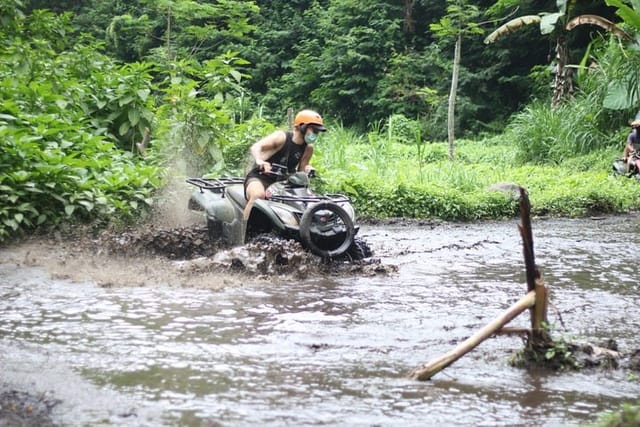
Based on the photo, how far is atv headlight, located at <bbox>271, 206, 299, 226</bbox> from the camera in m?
8.16

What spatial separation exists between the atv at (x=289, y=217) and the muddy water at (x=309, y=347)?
447 millimetres

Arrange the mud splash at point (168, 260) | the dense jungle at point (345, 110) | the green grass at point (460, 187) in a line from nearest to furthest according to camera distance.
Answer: the mud splash at point (168, 260), the dense jungle at point (345, 110), the green grass at point (460, 187)

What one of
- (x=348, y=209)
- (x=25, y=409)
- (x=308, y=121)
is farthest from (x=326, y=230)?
(x=25, y=409)

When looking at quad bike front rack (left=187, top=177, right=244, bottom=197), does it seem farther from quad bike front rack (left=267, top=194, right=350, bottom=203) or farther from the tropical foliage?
the tropical foliage

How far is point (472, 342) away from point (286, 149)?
4.85 m

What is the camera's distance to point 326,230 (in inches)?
319

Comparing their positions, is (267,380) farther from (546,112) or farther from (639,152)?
(546,112)

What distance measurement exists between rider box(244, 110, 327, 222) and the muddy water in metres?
1.43

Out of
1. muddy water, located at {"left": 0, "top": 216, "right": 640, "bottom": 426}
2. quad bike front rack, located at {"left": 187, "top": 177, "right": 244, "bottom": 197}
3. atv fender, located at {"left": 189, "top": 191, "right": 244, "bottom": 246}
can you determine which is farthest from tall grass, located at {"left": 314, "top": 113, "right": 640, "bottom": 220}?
atv fender, located at {"left": 189, "top": 191, "right": 244, "bottom": 246}

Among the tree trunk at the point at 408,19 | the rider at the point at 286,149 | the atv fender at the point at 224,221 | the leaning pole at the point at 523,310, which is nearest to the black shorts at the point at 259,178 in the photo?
the rider at the point at 286,149

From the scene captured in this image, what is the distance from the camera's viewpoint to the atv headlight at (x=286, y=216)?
26.8 feet

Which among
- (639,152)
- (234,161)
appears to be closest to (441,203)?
(234,161)

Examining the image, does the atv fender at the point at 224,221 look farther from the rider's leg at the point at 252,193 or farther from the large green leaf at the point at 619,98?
the large green leaf at the point at 619,98

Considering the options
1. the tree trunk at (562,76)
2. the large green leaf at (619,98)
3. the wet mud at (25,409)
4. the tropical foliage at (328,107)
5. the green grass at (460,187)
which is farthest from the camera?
the tree trunk at (562,76)
